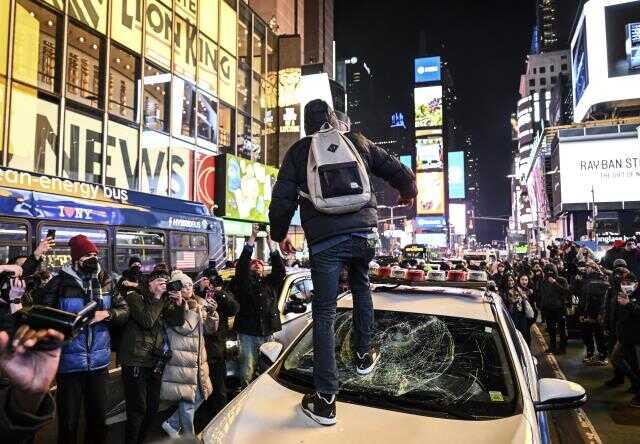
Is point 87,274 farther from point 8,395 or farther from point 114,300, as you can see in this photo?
point 8,395

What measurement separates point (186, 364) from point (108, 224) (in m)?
5.66

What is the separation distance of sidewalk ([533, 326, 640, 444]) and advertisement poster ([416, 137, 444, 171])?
107 m

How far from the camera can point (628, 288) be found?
7738 mm

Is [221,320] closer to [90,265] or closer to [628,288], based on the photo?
[90,265]

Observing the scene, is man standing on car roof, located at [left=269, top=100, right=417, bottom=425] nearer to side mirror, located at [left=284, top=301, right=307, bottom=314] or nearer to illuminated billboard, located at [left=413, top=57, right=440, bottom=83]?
side mirror, located at [left=284, top=301, right=307, bottom=314]

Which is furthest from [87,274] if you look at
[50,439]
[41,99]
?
[41,99]

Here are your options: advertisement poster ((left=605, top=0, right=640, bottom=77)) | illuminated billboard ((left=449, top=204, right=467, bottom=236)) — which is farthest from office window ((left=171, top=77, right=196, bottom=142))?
illuminated billboard ((left=449, top=204, right=467, bottom=236))

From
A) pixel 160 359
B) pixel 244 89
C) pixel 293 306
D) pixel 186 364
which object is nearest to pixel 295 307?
pixel 293 306

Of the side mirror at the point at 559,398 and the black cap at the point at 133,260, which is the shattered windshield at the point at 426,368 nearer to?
the side mirror at the point at 559,398

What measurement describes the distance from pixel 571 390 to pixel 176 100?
72.0 ft

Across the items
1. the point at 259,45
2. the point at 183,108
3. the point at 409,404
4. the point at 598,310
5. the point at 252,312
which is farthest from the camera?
the point at 259,45

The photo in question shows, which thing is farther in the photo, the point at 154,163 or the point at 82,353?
the point at 154,163

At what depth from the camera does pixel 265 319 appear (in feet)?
20.7

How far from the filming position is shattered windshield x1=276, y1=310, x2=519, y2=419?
9.48ft
